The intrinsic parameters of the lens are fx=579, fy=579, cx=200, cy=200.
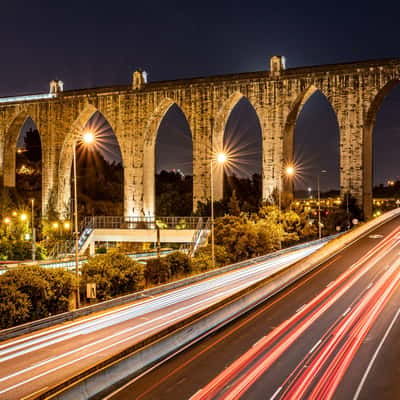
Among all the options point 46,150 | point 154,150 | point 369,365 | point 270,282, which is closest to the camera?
point 369,365

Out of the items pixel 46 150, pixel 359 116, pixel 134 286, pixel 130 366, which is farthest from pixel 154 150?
pixel 130 366

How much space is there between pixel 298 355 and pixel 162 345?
3.30m

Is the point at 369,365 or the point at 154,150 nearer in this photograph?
the point at 369,365

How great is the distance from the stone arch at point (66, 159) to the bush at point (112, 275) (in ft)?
123

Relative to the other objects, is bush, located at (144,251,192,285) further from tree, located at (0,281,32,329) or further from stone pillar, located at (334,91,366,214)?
stone pillar, located at (334,91,366,214)

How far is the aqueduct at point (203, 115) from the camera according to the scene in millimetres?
47656

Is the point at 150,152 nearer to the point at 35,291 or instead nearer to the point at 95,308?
the point at 35,291

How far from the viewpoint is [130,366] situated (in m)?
12.9

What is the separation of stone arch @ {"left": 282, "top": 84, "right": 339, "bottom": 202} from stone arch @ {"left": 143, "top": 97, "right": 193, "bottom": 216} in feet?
40.0

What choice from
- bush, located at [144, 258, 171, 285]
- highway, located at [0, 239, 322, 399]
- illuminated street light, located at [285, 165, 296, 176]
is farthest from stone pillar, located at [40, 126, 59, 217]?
highway, located at [0, 239, 322, 399]

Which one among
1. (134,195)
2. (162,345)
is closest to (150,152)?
(134,195)

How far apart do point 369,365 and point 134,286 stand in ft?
47.5

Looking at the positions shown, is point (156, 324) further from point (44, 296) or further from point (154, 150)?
point (154, 150)

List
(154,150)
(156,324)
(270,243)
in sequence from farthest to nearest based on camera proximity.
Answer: (154,150) < (270,243) < (156,324)
